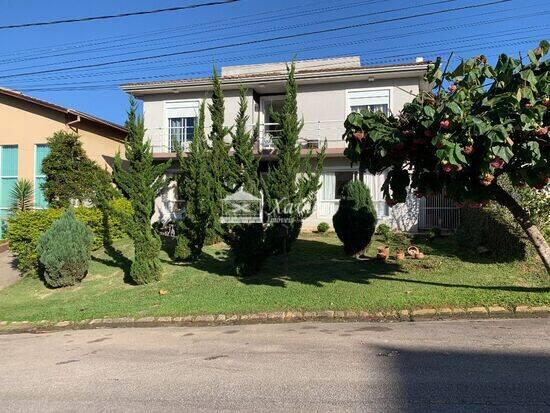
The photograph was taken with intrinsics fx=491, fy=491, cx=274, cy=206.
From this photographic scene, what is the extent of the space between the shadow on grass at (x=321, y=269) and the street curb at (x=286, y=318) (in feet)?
3.93

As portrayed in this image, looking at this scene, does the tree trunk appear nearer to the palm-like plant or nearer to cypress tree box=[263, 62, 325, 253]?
cypress tree box=[263, 62, 325, 253]

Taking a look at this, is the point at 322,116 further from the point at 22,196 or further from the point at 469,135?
the point at 469,135

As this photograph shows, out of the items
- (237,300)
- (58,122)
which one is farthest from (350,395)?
(58,122)

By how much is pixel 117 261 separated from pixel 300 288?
713 centimetres

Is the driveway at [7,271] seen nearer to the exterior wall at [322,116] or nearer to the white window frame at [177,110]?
the exterior wall at [322,116]

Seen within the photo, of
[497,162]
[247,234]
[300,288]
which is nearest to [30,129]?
[247,234]

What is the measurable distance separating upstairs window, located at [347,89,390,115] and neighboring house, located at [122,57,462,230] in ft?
0.13

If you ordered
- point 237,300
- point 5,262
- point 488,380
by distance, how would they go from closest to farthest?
point 488,380 < point 237,300 < point 5,262

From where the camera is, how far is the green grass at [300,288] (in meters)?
9.28

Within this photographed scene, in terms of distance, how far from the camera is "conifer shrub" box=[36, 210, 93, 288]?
42.2ft

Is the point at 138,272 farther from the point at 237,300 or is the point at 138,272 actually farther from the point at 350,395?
the point at 350,395

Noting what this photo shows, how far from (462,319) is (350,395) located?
4373mm

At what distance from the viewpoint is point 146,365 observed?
615cm

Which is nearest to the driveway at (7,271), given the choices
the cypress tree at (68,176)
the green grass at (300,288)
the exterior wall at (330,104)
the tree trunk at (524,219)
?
the green grass at (300,288)
